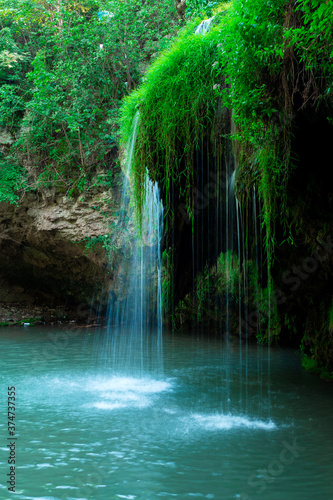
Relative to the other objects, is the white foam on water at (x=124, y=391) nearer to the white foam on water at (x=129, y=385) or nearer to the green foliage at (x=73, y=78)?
the white foam on water at (x=129, y=385)

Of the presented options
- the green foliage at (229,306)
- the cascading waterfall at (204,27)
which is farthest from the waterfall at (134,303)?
the cascading waterfall at (204,27)

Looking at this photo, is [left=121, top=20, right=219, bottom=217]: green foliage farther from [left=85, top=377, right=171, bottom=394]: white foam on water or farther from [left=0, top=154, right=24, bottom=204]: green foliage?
[left=0, top=154, right=24, bottom=204]: green foliage

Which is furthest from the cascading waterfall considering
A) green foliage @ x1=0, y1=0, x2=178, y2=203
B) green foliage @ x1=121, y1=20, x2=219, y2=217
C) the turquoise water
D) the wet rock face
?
the wet rock face

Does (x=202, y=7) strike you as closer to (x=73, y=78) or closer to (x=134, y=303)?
(x=73, y=78)

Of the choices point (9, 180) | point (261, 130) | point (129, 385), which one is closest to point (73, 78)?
point (9, 180)

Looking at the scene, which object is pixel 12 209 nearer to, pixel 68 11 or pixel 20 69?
pixel 20 69

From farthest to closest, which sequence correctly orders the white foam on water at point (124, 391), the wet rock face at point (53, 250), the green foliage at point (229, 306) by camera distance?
the wet rock face at point (53, 250)
the green foliage at point (229, 306)
the white foam on water at point (124, 391)

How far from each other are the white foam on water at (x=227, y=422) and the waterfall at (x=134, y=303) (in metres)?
3.51

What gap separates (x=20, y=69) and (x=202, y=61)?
11395 mm

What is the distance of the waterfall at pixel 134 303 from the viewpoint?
34.9 ft

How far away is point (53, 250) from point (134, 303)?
323 cm

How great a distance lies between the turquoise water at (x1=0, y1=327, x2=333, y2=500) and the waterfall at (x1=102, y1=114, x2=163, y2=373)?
60.7 inches

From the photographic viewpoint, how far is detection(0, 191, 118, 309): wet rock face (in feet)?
47.7

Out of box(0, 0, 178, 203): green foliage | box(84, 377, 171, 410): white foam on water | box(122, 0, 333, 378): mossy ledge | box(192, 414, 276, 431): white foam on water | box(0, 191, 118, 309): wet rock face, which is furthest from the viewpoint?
box(0, 0, 178, 203): green foliage
